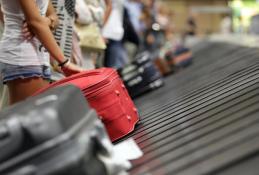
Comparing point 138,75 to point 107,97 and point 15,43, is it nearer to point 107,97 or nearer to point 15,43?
point 107,97

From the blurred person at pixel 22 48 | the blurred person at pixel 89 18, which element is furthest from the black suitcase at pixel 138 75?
the blurred person at pixel 22 48

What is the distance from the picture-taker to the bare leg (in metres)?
3.05

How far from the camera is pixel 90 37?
185 inches

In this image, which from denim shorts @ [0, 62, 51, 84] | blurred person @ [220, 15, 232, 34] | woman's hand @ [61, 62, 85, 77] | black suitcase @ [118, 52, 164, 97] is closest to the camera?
denim shorts @ [0, 62, 51, 84]

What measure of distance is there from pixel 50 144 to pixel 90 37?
2.78 m

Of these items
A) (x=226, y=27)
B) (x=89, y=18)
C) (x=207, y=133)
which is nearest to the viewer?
(x=207, y=133)

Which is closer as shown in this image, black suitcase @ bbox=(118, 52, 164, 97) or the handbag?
the handbag

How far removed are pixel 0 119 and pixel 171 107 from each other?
1.99 meters

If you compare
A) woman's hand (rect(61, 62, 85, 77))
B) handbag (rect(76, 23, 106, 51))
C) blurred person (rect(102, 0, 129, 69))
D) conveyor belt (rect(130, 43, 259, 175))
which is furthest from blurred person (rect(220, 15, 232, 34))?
woman's hand (rect(61, 62, 85, 77))

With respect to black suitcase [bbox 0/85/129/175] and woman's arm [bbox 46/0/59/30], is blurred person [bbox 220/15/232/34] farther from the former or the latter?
black suitcase [bbox 0/85/129/175]

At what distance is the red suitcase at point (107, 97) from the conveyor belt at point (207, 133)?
0.12m

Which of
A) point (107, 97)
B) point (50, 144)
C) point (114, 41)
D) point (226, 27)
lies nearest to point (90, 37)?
point (114, 41)

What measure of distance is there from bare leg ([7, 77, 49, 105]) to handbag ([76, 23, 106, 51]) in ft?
5.22

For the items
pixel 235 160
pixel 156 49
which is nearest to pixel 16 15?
pixel 235 160
